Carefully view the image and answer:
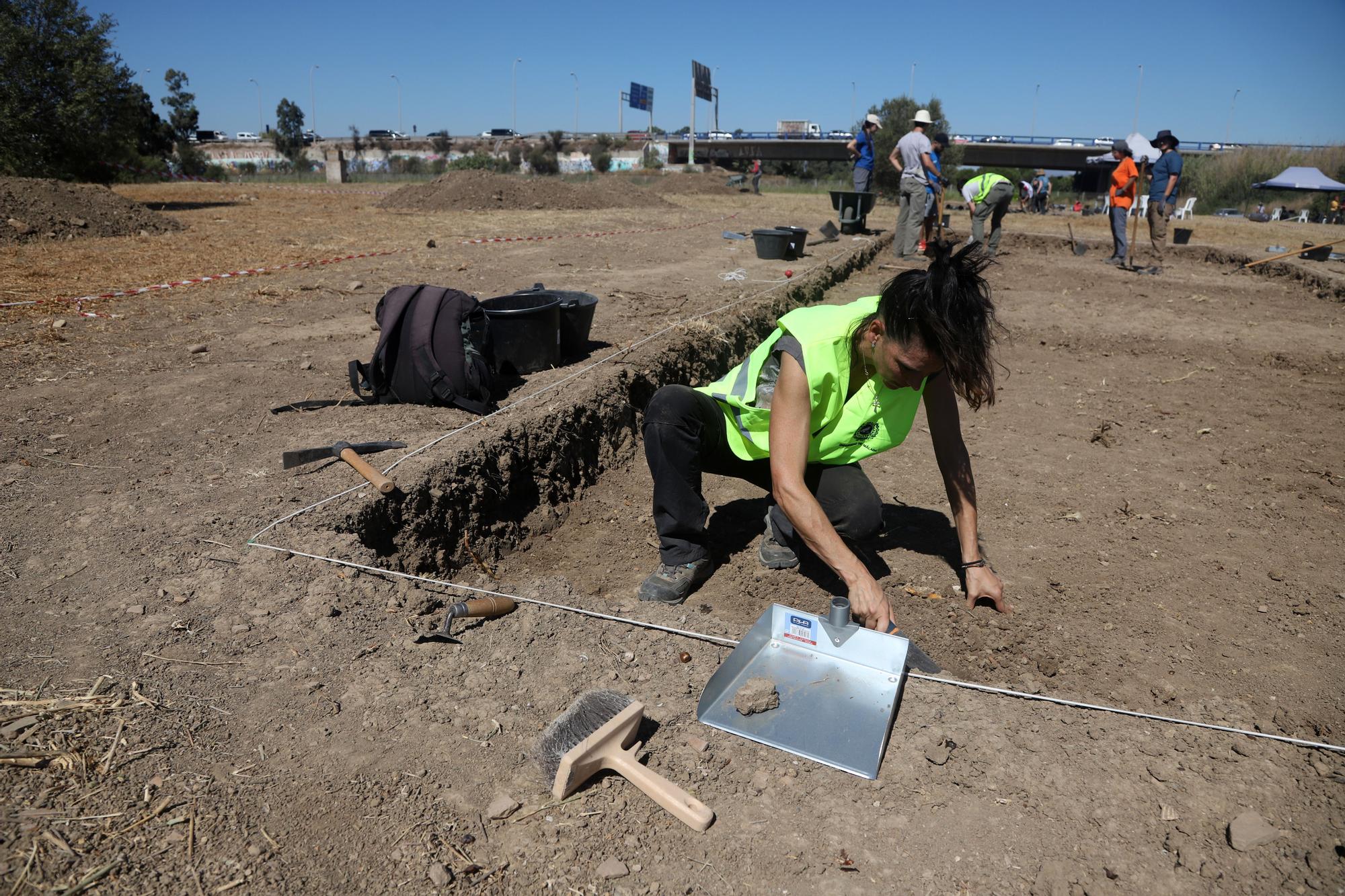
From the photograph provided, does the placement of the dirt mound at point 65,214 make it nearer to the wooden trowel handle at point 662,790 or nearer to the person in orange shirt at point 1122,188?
the wooden trowel handle at point 662,790

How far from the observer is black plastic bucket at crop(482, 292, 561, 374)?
4.73 m

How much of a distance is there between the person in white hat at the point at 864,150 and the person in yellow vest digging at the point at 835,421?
37.9 feet

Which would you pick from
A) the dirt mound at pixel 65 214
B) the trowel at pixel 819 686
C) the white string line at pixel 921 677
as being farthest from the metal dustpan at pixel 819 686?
the dirt mound at pixel 65 214

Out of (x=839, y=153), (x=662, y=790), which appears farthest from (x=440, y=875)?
(x=839, y=153)

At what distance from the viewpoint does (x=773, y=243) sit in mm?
10180

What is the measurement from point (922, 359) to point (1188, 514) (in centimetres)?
244

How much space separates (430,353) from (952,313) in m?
2.87

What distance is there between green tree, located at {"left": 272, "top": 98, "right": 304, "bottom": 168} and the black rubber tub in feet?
199

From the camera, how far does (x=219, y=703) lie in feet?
6.93

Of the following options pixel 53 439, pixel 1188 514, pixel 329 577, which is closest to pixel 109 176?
pixel 53 439

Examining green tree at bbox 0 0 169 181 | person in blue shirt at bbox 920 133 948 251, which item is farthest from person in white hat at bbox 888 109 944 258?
green tree at bbox 0 0 169 181

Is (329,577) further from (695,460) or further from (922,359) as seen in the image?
(922,359)

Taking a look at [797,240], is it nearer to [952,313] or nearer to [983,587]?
[983,587]

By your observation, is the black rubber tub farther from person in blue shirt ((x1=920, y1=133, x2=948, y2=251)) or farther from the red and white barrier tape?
the red and white barrier tape
